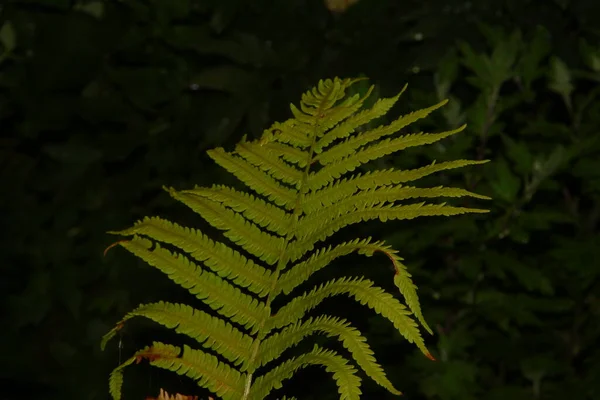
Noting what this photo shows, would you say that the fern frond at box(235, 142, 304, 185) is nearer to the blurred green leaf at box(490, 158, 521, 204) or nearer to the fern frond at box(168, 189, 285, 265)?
the fern frond at box(168, 189, 285, 265)

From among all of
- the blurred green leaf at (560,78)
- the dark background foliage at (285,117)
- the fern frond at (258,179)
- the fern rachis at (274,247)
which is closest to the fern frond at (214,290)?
the fern rachis at (274,247)

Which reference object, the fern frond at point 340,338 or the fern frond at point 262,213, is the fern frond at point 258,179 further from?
the fern frond at point 340,338

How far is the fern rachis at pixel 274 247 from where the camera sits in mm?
866

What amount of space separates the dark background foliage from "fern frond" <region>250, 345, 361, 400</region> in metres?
0.96

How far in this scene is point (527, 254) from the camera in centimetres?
204

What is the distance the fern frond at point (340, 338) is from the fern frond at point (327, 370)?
15 mm

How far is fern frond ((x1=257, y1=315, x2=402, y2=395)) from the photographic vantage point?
797 millimetres

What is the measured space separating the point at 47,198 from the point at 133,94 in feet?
1.38

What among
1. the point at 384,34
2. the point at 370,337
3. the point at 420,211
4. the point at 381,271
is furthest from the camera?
the point at 384,34

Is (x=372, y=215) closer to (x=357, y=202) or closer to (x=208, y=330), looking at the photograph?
(x=357, y=202)

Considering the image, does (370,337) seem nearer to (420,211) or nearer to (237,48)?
(237,48)

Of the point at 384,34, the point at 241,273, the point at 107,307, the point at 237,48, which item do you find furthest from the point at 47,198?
the point at 241,273

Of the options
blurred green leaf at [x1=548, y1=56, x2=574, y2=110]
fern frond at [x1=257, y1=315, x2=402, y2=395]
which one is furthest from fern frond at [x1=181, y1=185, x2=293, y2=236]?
blurred green leaf at [x1=548, y1=56, x2=574, y2=110]

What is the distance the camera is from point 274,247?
0.95 metres
